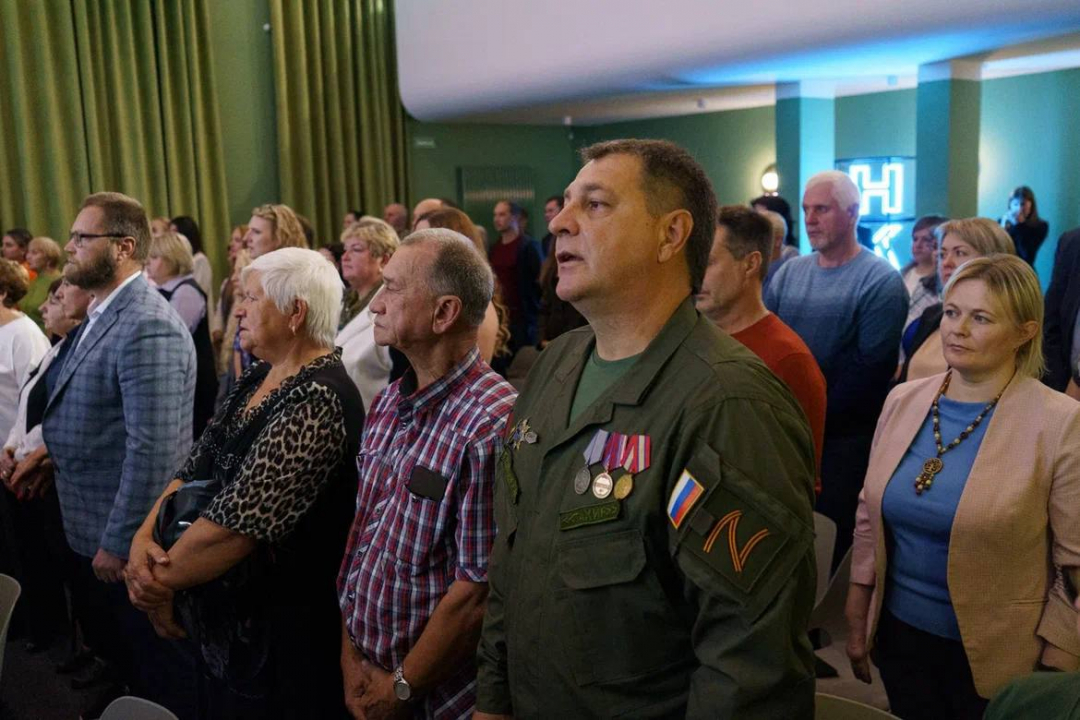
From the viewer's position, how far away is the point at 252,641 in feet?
7.20

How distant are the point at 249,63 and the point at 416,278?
8.41 metres

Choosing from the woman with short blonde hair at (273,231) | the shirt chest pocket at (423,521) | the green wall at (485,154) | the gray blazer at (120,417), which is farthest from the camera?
the green wall at (485,154)

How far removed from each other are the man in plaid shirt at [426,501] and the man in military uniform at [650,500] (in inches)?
9.2

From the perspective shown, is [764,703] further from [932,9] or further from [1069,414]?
[932,9]

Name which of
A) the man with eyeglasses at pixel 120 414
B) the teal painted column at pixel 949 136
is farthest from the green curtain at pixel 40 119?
the teal painted column at pixel 949 136

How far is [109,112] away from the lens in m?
8.66

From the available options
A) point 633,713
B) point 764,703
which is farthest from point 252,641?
point 764,703

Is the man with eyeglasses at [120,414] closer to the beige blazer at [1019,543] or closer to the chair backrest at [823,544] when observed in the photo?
the chair backrest at [823,544]

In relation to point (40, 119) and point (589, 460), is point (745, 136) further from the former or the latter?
point (589, 460)

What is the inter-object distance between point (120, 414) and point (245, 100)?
7421mm

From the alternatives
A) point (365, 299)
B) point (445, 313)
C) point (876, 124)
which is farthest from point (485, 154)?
point (445, 313)

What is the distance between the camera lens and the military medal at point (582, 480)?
1.41 m

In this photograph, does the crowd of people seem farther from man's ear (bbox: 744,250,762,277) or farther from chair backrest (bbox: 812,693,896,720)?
chair backrest (bbox: 812,693,896,720)

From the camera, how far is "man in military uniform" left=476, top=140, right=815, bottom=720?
4.22 ft
